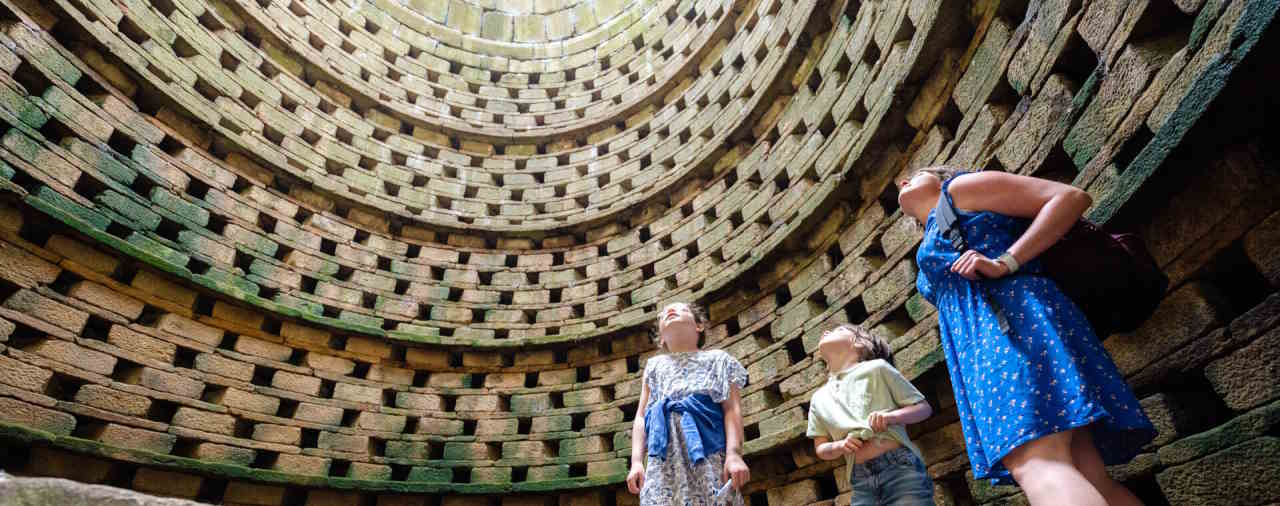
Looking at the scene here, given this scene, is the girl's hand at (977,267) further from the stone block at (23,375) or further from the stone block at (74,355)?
the stone block at (74,355)

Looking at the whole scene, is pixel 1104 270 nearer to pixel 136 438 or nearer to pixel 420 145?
pixel 136 438

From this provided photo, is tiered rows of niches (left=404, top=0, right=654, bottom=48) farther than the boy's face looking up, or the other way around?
tiered rows of niches (left=404, top=0, right=654, bottom=48)

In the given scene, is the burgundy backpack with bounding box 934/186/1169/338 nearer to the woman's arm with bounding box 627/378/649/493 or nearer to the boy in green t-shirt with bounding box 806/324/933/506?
the boy in green t-shirt with bounding box 806/324/933/506

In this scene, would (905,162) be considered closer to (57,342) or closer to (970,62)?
(970,62)

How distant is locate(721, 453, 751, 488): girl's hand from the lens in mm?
3105

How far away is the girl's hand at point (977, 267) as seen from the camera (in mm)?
2158

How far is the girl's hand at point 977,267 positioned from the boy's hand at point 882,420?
0.85 meters

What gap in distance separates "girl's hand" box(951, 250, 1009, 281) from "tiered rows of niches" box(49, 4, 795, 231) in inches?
247

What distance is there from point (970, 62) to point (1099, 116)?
166 centimetres

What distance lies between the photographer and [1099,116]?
3250mm

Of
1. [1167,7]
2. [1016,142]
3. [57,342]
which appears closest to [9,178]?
[57,342]

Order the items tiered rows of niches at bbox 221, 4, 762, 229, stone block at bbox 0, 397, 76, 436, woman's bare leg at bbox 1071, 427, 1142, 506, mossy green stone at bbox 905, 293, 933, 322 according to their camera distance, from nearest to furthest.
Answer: woman's bare leg at bbox 1071, 427, 1142, 506 → mossy green stone at bbox 905, 293, 933, 322 → stone block at bbox 0, 397, 76, 436 → tiered rows of niches at bbox 221, 4, 762, 229

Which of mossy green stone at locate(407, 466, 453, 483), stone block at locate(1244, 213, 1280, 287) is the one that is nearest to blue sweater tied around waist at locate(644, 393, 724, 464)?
stone block at locate(1244, 213, 1280, 287)

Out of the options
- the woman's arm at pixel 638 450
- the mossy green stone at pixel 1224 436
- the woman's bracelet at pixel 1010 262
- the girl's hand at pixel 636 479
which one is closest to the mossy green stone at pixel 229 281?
the woman's arm at pixel 638 450
